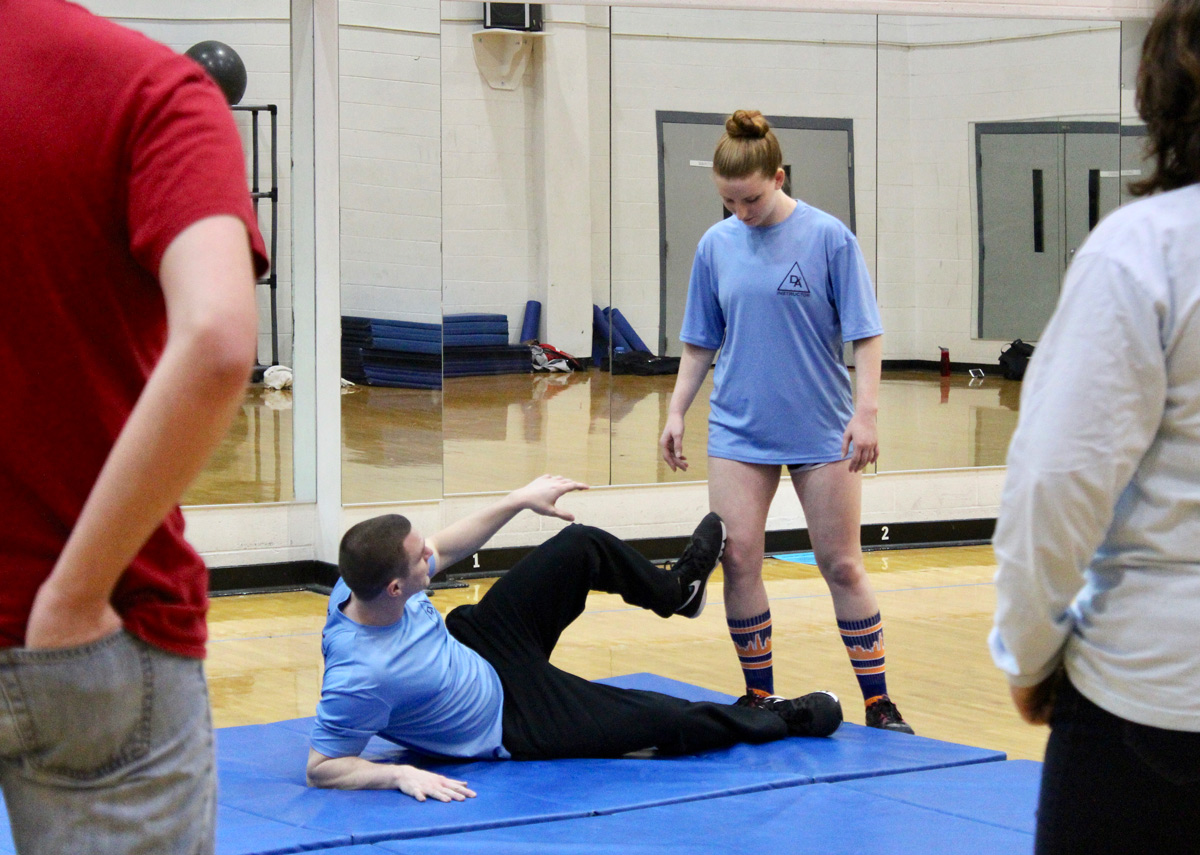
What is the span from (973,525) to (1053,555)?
20.3ft

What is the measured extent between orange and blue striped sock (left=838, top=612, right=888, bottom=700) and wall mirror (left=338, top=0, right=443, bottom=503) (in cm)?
262

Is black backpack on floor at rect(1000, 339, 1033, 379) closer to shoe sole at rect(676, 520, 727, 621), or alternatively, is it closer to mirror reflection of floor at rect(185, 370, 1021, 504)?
mirror reflection of floor at rect(185, 370, 1021, 504)

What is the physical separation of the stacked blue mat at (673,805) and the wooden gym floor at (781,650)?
48 cm

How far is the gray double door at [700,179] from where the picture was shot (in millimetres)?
6762

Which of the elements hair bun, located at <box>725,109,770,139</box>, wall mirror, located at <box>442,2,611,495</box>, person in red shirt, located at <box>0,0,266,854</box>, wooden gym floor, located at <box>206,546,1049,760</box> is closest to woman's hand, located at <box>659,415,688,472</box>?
hair bun, located at <box>725,109,770,139</box>

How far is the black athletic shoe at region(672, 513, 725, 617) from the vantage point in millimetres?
3428

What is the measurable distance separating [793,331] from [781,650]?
155 centimetres

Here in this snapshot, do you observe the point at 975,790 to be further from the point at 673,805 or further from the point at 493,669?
the point at 493,669

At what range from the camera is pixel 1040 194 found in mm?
7469

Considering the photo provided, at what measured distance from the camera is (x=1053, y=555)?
3.86 feet

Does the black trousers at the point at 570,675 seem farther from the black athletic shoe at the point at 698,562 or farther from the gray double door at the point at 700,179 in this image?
the gray double door at the point at 700,179

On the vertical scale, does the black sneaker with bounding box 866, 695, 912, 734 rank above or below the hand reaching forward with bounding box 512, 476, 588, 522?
below

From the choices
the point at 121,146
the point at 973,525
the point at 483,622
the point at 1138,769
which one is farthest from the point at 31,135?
the point at 973,525

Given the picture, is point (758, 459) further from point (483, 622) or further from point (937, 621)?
point (937, 621)
